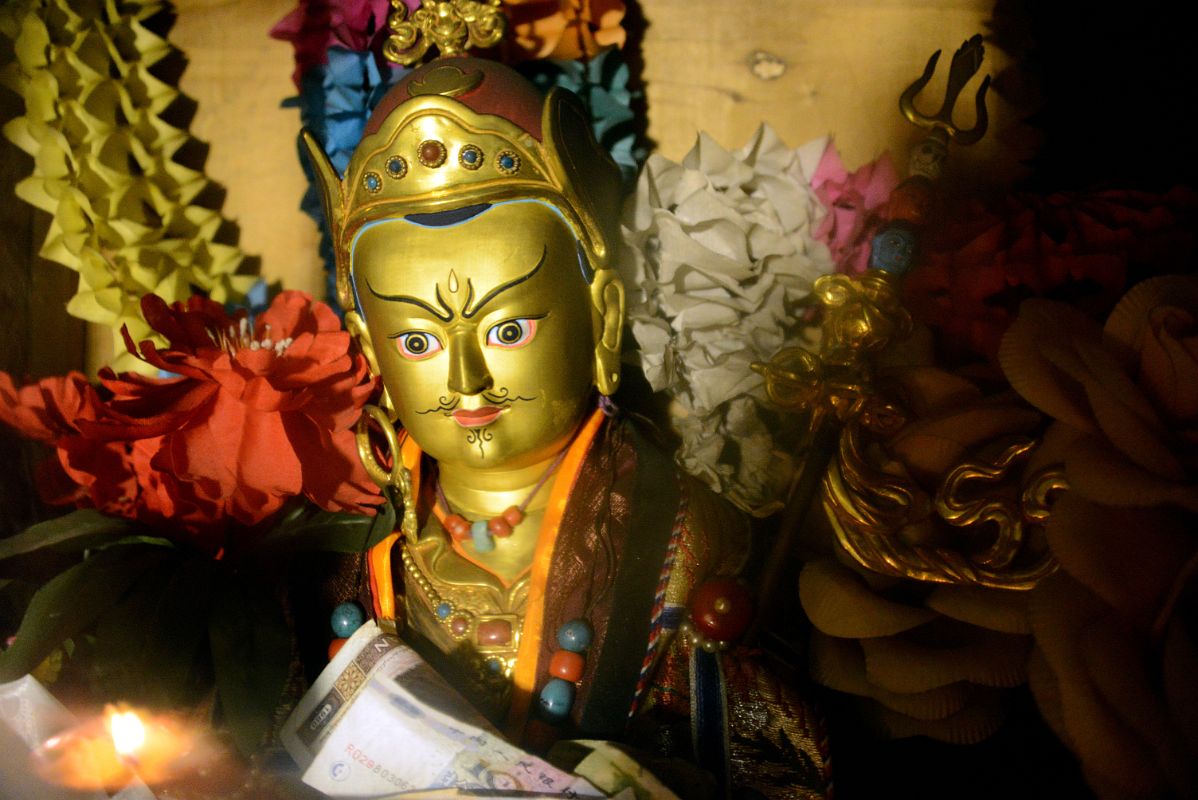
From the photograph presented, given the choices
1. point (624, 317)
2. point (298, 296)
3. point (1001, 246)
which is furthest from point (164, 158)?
point (1001, 246)

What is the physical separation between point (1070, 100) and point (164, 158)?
1166mm

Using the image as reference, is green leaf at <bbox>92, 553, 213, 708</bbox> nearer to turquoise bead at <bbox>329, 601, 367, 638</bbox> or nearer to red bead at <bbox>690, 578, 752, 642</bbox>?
turquoise bead at <bbox>329, 601, 367, 638</bbox>

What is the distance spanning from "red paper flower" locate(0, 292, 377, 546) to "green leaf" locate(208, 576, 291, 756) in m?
0.11

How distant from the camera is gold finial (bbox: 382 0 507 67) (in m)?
0.92

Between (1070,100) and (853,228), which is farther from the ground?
(1070,100)

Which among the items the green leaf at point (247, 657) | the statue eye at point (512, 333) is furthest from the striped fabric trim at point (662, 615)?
the green leaf at point (247, 657)

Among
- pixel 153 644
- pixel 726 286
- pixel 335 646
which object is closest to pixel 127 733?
pixel 153 644

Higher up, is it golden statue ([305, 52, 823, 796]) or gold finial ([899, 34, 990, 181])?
gold finial ([899, 34, 990, 181])

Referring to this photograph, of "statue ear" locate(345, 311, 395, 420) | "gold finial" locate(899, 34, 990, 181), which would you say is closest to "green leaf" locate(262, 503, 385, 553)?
"statue ear" locate(345, 311, 395, 420)

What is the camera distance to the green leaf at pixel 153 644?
2.67 feet

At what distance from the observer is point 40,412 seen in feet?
3.08

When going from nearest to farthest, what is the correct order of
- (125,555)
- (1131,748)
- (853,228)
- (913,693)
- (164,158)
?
(1131,748) < (913,693) < (125,555) < (853,228) < (164,158)

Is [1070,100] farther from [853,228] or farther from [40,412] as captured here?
[40,412]

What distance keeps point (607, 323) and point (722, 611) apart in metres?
0.34
